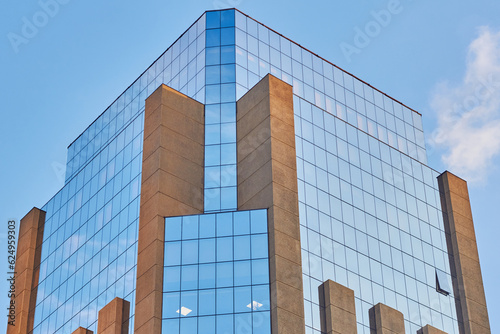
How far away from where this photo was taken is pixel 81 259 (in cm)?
8694

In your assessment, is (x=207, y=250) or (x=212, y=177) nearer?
(x=207, y=250)

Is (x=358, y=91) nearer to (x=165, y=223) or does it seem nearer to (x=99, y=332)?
(x=165, y=223)

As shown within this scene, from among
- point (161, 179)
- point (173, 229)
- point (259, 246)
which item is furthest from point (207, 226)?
point (161, 179)

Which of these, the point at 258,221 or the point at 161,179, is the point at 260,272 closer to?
the point at 258,221

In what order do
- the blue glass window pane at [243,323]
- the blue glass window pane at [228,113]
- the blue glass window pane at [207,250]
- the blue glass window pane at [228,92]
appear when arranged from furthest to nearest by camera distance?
the blue glass window pane at [228,92], the blue glass window pane at [228,113], the blue glass window pane at [207,250], the blue glass window pane at [243,323]

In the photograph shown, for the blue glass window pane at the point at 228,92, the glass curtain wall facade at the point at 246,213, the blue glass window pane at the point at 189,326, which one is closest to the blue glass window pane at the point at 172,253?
the glass curtain wall facade at the point at 246,213

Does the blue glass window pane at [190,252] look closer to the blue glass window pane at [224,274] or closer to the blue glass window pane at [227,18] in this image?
the blue glass window pane at [224,274]

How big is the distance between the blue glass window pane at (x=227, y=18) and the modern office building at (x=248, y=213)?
0.72 ft

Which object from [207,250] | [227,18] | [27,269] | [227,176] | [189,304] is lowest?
[189,304]

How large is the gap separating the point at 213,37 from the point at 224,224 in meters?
21.4

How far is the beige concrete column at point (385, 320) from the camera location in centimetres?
7712

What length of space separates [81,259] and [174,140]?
52.0 feet

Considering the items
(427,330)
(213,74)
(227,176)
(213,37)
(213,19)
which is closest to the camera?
(227,176)

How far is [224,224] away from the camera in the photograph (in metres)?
74.6
